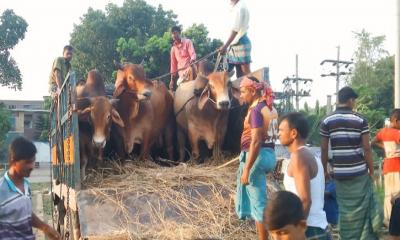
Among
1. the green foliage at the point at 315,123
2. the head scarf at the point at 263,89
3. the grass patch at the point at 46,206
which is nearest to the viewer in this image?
the head scarf at the point at 263,89

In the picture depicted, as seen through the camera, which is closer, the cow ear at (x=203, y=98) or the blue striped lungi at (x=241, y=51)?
the cow ear at (x=203, y=98)

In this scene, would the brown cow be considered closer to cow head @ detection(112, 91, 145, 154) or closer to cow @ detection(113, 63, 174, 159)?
cow @ detection(113, 63, 174, 159)

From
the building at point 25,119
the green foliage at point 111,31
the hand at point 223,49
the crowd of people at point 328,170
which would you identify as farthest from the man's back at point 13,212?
the building at point 25,119

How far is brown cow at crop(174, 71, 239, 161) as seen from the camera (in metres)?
6.52

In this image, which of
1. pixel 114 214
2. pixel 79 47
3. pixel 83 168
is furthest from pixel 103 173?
pixel 79 47

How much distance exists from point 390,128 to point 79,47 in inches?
1012

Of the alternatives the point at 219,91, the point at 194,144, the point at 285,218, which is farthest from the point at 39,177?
the point at 285,218

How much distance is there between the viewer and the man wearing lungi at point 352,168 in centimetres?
541

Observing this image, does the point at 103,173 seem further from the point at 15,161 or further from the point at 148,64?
the point at 148,64

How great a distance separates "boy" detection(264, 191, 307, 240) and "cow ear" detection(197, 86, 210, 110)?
3871 millimetres

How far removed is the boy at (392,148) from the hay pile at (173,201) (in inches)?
78.8

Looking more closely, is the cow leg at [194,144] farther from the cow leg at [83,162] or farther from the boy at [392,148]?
the boy at [392,148]

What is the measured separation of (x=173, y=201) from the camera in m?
5.44

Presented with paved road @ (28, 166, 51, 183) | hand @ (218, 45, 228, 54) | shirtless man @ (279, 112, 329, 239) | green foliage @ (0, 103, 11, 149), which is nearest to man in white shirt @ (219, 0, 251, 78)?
hand @ (218, 45, 228, 54)
